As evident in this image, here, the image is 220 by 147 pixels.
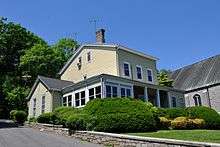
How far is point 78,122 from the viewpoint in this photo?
22672 mm

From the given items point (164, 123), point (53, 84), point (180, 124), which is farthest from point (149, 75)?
point (180, 124)

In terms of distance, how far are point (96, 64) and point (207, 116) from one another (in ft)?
45.8

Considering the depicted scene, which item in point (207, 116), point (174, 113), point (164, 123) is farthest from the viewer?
point (174, 113)

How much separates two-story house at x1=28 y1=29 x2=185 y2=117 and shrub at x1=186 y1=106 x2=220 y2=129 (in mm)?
5425

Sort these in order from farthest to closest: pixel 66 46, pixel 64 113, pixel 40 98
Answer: pixel 66 46
pixel 40 98
pixel 64 113

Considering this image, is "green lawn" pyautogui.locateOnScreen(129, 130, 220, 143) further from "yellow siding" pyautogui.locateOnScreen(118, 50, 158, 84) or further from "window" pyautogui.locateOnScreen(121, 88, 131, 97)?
"yellow siding" pyautogui.locateOnScreen(118, 50, 158, 84)

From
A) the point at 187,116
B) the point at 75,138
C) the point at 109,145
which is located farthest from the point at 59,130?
the point at 187,116

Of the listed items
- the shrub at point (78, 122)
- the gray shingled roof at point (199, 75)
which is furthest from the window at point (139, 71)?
the shrub at point (78, 122)

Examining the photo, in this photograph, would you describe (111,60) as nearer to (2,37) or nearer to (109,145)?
(109,145)

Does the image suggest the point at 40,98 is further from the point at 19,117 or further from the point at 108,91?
the point at 108,91

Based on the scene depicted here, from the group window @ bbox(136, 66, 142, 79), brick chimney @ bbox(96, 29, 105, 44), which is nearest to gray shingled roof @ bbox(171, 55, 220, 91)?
window @ bbox(136, 66, 142, 79)

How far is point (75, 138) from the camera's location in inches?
866

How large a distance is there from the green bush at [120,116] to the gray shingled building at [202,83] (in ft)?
64.9

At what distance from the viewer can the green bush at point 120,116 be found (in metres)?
22.0
